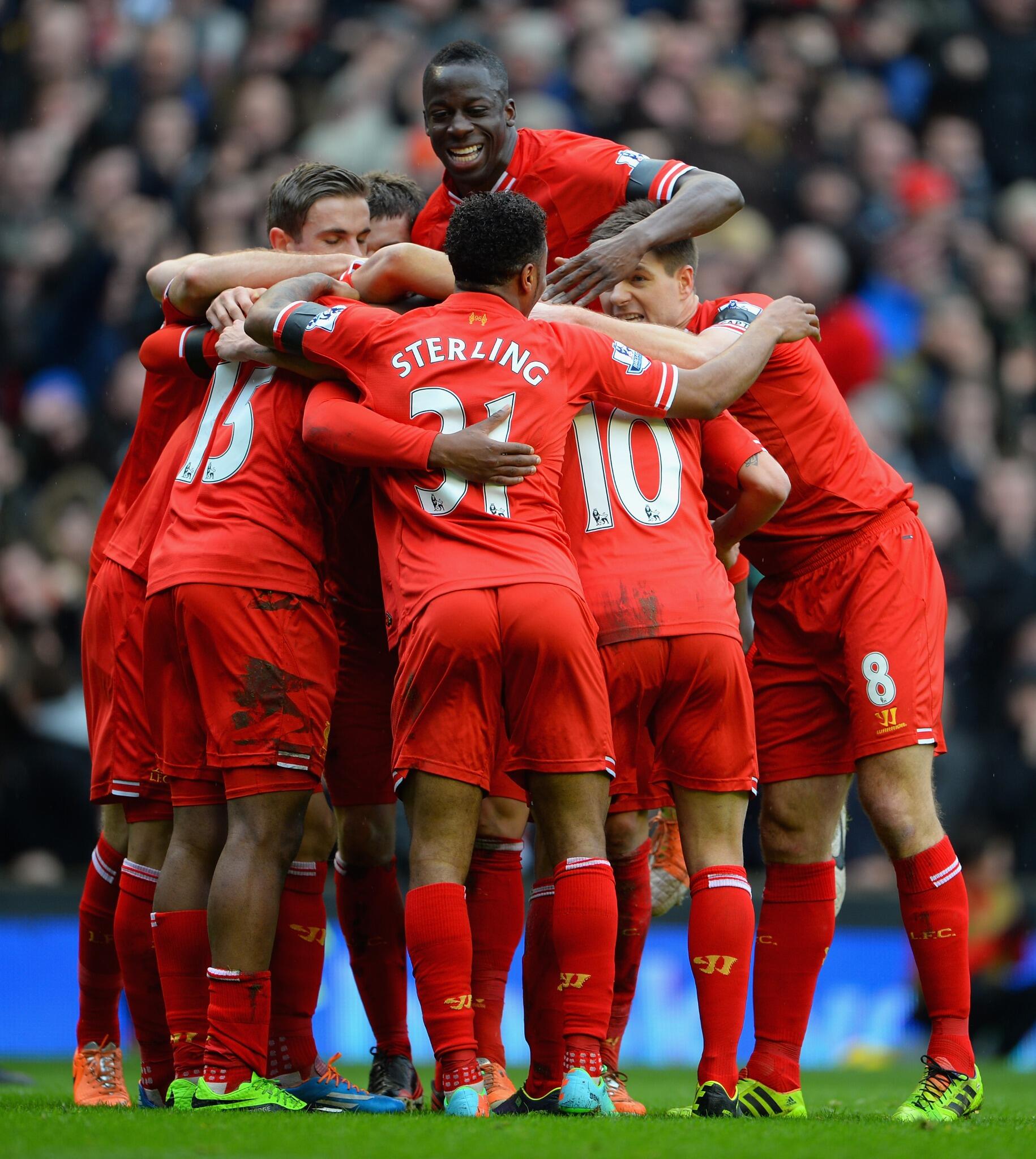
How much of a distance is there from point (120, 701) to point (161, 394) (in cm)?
105

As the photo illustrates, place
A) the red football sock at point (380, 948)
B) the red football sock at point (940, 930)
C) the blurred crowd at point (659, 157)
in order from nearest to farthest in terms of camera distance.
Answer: the red football sock at point (940, 930)
the red football sock at point (380, 948)
the blurred crowd at point (659, 157)

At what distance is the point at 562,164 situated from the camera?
5.67m

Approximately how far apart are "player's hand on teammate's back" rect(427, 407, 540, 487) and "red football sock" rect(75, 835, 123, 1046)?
6.86 ft

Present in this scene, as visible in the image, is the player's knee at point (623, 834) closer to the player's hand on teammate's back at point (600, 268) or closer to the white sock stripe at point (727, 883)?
the white sock stripe at point (727, 883)

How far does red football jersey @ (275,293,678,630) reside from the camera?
14.2ft

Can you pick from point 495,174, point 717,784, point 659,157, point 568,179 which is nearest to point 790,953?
point 717,784

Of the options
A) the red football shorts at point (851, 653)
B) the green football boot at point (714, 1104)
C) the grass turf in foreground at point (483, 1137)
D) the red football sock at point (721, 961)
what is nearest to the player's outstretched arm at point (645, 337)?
the red football shorts at point (851, 653)

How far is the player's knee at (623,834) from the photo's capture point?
508 cm

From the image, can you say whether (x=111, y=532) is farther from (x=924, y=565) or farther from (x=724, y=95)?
(x=724, y=95)

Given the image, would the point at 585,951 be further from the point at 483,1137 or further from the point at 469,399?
the point at 469,399

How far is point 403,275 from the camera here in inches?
193

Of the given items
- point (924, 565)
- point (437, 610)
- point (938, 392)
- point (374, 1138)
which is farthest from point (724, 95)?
point (374, 1138)

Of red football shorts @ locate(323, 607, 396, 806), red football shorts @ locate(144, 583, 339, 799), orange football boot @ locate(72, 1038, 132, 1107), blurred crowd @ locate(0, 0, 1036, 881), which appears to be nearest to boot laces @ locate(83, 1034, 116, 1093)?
orange football boot @ locate(72, 1038, 132, 1107)

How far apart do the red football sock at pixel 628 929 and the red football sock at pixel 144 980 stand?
1.41 meters
